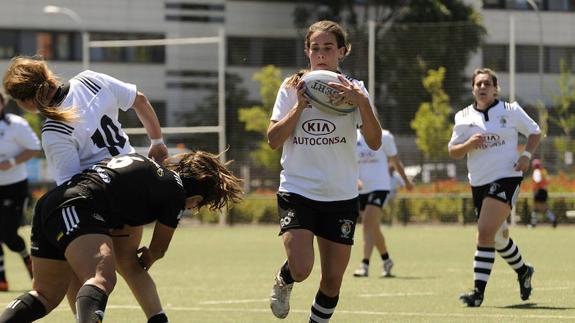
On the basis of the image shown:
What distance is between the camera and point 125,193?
7230 mm

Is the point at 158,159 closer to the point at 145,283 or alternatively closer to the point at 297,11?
the point at 145,283

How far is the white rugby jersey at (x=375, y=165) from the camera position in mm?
16500

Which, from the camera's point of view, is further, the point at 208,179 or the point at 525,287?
the point at 525,287

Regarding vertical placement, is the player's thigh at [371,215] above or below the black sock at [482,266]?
below

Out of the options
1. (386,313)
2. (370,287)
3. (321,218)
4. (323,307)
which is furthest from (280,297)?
(370,287)

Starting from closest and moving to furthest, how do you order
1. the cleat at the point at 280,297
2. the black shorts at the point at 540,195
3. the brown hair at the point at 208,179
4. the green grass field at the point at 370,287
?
the brown hair at the point at 208,179, the cleat at the point at 280,297, the green grass field at the point at 370,287, the black shorts at the point at 540,195

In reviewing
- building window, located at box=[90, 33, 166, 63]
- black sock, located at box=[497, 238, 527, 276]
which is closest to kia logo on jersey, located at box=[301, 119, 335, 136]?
black sock, located at box=[497, 238, 527, 276]

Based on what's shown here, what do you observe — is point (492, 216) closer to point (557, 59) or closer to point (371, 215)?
point (371, 215)

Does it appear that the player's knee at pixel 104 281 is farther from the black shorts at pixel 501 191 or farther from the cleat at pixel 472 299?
the black shorts at pixel 501 191

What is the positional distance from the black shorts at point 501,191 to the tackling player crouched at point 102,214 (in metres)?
4.67

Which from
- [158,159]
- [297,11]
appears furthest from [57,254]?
[297,11]

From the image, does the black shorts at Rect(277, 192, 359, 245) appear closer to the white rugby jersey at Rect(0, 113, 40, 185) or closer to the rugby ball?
the rugby ball

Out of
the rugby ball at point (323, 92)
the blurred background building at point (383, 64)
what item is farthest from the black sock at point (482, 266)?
the blurred background building at point (383, 64)

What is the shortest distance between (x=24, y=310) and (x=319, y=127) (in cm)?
217
